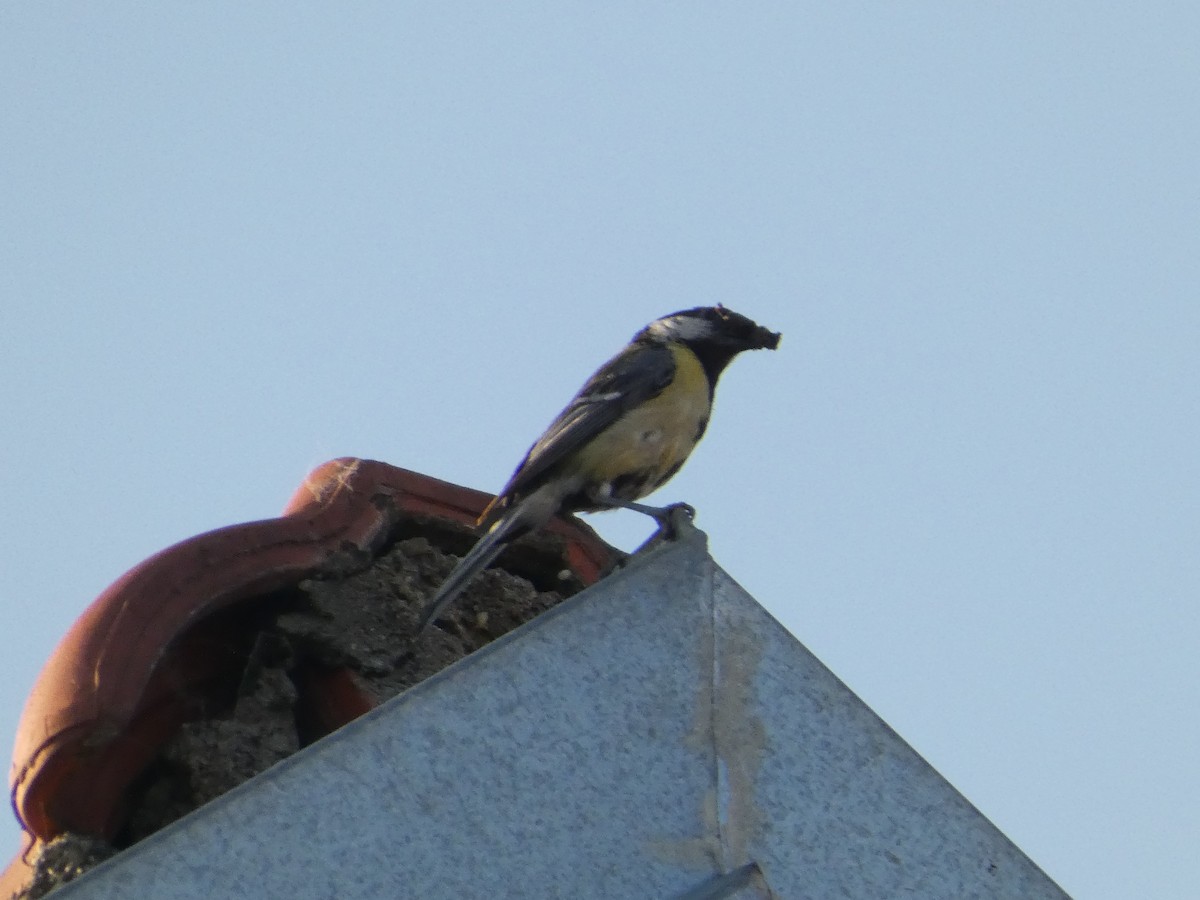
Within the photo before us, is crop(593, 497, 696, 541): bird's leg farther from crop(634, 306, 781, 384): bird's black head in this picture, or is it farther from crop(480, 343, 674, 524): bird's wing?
crop(634, 306, 781, 384): bird's black head

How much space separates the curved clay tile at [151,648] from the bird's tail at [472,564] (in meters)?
0.16

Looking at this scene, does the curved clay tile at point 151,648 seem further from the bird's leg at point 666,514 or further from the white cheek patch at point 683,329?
the white cheek patch at point 683,329

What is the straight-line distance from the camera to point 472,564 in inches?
145

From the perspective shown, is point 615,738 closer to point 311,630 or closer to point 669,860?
point 669,860

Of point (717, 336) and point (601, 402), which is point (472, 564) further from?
point (717, 336)

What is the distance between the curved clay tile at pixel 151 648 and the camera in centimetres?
291

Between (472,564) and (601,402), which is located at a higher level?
(601,402)

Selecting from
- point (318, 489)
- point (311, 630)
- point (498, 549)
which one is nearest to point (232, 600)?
point (311, 630)

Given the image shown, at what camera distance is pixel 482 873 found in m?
2.40

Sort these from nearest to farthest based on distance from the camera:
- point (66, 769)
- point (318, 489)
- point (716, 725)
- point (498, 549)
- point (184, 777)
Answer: point (716, 725) → point (66, 769) → point (184, 777) → point (318, 489) → point (498, 549)

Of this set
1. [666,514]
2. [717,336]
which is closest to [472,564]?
[666,514]

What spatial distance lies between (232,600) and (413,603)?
460mm

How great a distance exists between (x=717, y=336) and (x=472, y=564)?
1920 millimetres

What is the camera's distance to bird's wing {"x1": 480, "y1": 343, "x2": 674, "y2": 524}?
4660 mm
